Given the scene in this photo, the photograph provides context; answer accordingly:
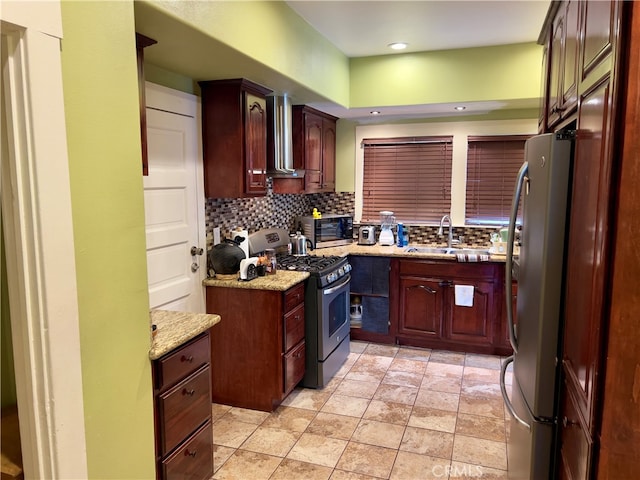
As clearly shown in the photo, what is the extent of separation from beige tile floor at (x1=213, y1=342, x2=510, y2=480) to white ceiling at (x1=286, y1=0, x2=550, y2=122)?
7.76 ft

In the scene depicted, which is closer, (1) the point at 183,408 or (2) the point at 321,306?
(1) the point at 183,408

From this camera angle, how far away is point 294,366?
3.29 meters

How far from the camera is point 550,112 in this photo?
85.8 inches

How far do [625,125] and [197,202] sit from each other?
2.59 m

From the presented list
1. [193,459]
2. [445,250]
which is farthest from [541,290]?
[445,250]

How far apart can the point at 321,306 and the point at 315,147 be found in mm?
1645

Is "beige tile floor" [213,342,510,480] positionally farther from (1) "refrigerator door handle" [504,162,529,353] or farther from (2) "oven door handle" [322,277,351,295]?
(1) "refrigerator door handle" [504,162,529,353]

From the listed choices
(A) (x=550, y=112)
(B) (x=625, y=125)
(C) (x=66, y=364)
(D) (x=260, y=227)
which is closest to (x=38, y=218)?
(C) (x=66, y=364)

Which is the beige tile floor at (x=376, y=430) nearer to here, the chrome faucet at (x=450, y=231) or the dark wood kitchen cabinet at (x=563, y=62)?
the chrome faucet at (x=450, y=231)

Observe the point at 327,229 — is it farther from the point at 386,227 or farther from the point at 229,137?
the point at 229,137

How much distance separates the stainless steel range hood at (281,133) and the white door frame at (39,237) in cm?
235

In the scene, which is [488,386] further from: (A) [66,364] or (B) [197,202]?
(A) [66,364]

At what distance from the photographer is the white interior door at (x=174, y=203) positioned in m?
2.76

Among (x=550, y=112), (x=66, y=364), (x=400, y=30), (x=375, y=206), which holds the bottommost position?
(x=66, y=364)
